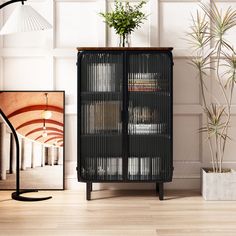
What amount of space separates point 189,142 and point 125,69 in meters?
0.98

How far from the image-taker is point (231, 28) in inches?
168

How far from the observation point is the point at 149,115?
3.85 meters

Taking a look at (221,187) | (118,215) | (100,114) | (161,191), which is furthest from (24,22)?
(221,187)

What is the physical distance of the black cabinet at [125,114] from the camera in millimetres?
3840

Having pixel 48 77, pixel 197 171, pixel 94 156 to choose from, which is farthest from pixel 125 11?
pixel 197 171

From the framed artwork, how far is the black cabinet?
1.60 feet

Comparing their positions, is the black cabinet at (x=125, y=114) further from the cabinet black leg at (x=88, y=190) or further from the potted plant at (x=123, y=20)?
the potted plant at (x=123, y=20)

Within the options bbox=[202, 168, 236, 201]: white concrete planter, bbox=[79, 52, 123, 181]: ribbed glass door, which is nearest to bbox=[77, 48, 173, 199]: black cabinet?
bbox=[79, 52, 123, 181]: ribbed glass door

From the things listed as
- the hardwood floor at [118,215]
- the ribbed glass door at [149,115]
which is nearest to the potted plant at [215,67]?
the ribbed glass door at [149,115]

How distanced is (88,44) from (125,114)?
856 millimetres

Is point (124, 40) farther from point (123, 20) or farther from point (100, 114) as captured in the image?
point (100, 114)

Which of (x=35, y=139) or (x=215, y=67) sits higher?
(x=215, y=67)

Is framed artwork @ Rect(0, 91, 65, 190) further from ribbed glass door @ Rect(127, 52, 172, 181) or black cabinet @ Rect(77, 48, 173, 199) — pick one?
ribbed glass door @ Rect(127, 52, 172, 181)

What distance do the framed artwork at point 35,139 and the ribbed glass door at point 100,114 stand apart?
481mm
